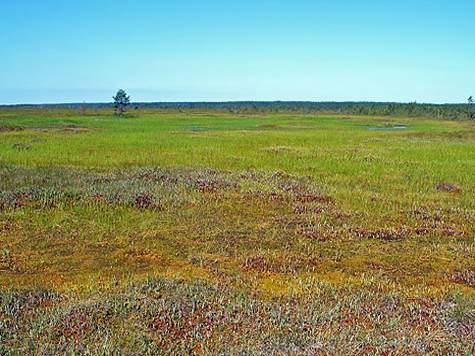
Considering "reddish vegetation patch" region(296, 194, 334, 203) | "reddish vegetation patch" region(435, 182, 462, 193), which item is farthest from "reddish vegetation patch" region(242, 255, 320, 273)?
"reddish vegetation patch" region(435, 182, 462, 193)

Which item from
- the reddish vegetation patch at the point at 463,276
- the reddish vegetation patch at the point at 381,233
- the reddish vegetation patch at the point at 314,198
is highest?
the reddish vegetation patch at the point at 314,198

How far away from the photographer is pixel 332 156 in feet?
71.2

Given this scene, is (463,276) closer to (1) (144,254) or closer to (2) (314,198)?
(2) (314,198)

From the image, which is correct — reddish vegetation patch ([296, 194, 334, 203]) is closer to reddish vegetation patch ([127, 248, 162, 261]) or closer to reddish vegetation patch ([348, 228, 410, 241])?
reddish vegetation patch ([348, 228, 410, 241])

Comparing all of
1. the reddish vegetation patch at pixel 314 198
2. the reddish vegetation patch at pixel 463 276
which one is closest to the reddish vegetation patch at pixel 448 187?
the reddish vegetation patch at pixel 314 198

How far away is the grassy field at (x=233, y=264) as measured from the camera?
445 centimetres

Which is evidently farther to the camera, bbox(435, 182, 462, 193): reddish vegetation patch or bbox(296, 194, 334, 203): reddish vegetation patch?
bbox(435, 182, 462, 193): reddish vegetation patch

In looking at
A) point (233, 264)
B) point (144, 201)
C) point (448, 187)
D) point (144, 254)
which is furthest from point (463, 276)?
point (448, 187)

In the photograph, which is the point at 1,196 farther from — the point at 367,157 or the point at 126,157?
the point at 367,157

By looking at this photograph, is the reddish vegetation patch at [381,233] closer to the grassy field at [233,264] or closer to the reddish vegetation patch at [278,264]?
the grassy field at [233,264]

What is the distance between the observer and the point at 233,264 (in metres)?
6.78

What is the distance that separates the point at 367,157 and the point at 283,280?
644 inches

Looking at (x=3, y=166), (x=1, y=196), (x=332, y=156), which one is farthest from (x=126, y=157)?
(x=332, y=156)

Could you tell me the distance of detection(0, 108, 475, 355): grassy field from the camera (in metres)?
4.45
